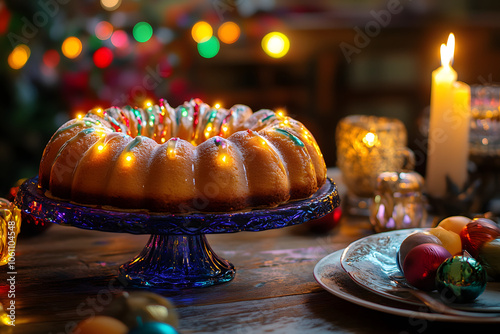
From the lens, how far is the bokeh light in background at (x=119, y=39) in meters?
2.19

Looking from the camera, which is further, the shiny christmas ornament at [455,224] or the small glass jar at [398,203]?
the small glass jar at [398,203]

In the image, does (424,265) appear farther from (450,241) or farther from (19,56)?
(19,56)

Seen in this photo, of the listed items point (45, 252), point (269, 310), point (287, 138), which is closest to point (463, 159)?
point (287, 138)

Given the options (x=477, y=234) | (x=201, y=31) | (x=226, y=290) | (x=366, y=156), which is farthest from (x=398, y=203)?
(x=201, y=31)

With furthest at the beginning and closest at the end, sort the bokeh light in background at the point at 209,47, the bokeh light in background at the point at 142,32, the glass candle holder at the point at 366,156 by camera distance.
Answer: the bokeh light in background at the point at 209,47 → the bokeh light in background at the point at 142,32 → the glass candle holder at the point at 366,156

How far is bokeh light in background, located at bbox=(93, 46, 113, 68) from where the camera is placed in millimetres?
2102

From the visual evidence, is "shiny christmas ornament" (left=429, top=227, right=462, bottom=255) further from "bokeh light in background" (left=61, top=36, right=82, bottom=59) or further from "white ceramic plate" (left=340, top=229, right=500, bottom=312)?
"bokeh light in background" (left=61, top=36, right=82, bottom=59)

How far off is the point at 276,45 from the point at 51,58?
198 centimetres

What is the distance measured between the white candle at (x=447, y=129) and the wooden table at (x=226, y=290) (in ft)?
0.87

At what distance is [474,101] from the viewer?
142 centimetres

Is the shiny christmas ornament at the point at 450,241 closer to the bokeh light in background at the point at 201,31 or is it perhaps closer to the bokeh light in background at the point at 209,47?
the bokeh light in background at the point at 201,31

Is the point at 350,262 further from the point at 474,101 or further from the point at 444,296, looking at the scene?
the point at 474,101

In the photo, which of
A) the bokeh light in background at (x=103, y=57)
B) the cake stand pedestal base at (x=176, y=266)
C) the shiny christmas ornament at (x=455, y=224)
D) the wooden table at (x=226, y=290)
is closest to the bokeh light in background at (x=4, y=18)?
the bokeh light in background at (x=103, y=57)

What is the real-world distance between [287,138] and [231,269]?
205 mm
